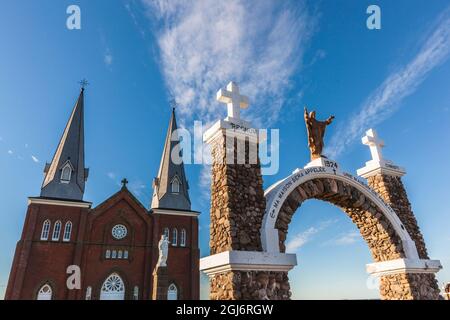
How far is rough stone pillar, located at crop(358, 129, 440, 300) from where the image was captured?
8.14 m

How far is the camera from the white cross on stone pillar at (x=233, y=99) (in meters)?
7.41

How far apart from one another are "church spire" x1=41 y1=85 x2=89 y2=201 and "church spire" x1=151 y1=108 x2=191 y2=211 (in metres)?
6.86

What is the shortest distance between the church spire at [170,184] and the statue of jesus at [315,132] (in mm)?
23590

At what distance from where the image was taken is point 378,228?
8.63 meters

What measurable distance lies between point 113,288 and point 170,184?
10696 millimetres

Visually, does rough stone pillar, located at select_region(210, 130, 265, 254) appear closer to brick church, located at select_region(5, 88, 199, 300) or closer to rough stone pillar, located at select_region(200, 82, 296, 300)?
rough stone pillar, located at select_region(200, 82, 296, 300)

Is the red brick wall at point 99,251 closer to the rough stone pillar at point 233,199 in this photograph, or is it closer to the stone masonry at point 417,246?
the stone masonry at point 417,246

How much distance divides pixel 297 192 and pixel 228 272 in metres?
2.53

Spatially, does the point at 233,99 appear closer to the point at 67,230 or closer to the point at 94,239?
the point at 67,230

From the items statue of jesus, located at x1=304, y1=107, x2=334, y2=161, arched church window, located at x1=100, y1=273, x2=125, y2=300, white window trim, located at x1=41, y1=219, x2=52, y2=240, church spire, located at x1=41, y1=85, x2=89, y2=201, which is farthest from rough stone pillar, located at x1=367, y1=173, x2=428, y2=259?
church spire, located at x1=41, y1=85, x2=89, y2=201

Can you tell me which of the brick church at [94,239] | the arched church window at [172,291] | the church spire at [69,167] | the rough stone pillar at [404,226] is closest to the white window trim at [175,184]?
the brick church at [94,239]

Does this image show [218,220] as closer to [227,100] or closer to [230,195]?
[230,195]

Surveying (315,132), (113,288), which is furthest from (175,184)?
(315,132)

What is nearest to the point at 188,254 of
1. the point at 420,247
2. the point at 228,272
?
the point at 420,247
